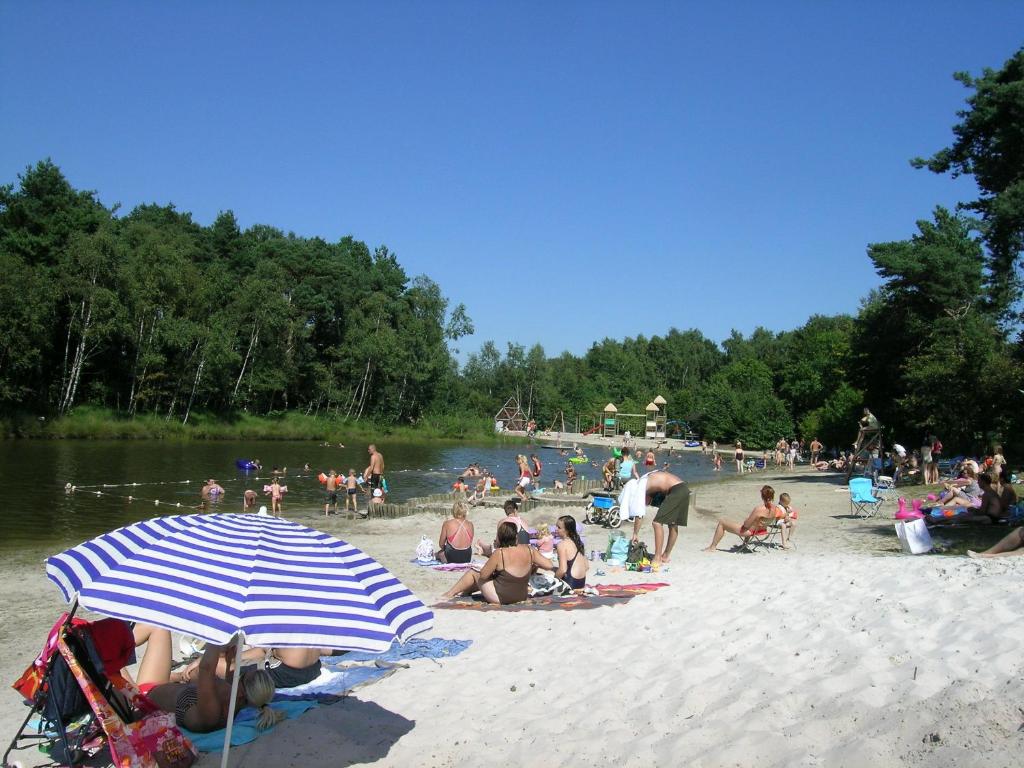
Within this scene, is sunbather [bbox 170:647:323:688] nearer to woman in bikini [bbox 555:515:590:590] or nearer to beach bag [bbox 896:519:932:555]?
woman in bikini [bbox 555:515:590:590]

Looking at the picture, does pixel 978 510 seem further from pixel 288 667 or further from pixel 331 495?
pixel 331 495

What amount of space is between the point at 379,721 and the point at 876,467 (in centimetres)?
2720

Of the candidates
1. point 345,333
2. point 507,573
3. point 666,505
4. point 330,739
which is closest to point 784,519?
point 666,505

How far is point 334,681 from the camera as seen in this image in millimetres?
6559

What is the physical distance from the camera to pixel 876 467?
95.1 feet

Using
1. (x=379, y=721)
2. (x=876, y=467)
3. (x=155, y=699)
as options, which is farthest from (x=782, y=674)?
(x=876, y=467)

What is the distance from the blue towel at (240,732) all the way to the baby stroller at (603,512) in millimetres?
13065

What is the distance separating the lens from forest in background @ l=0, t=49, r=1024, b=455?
2719 centimetres

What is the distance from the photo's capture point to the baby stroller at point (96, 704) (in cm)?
477

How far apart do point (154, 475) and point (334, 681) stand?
2544 centimetres

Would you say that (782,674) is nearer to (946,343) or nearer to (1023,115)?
(1023,115)

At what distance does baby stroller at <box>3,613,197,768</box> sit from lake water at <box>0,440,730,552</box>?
11.7m

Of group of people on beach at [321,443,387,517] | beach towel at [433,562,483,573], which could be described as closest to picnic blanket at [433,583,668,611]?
beach towel at [433,562,483,573]

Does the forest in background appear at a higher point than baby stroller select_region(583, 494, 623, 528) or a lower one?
higher
